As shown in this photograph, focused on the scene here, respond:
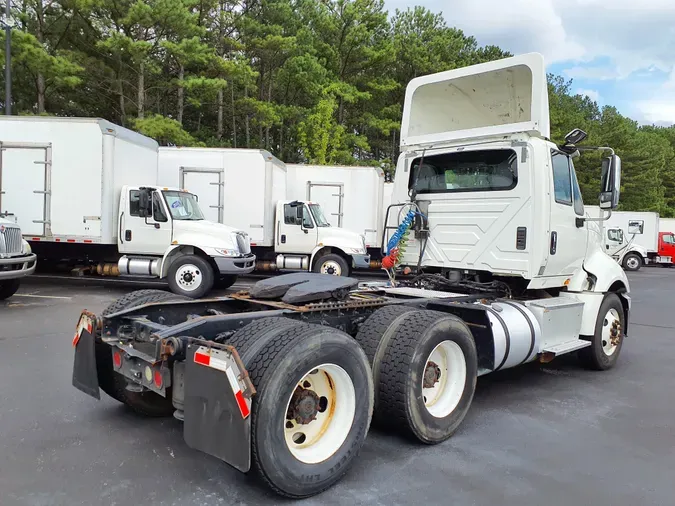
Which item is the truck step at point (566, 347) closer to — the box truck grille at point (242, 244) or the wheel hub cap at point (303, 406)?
the wheel hub cap at point (303, 406)

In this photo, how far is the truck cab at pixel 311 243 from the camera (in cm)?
1480

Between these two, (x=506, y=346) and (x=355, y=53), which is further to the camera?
(x=355, y=53)

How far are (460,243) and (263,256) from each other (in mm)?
10592

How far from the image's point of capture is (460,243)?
5.85 meters

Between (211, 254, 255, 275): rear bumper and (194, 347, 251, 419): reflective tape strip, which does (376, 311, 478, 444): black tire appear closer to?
(194, 347, 251, 419): reflective tape strip

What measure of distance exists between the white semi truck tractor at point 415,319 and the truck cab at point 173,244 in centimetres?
623

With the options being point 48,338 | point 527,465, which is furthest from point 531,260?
point 48,338

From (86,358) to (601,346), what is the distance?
5.46m

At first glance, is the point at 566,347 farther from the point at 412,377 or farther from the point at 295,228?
the point at 295,228

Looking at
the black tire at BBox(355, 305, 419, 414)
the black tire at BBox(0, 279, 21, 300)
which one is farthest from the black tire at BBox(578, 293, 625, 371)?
the black tire at BBox(0, 279, 21, 300)

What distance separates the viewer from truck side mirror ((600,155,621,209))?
5.67 m

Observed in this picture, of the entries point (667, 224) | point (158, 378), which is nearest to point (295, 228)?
point (158, 378)

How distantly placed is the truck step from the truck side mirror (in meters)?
1.53

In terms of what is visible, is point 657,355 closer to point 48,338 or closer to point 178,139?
point 48,338
